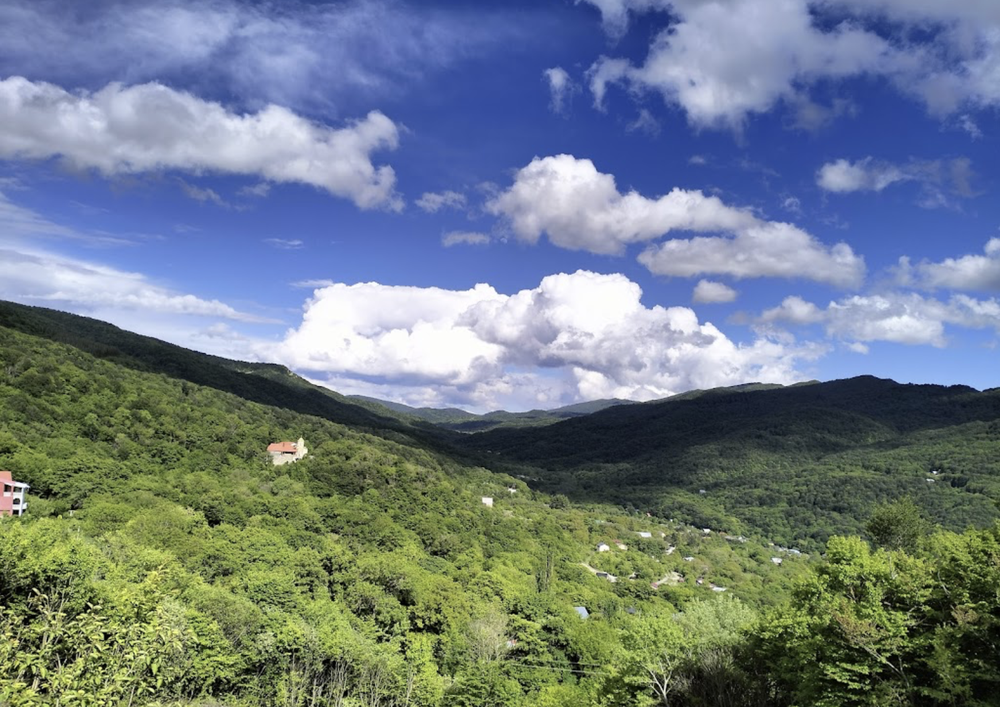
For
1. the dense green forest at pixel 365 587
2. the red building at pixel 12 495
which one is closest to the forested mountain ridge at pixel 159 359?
the dense green forest at pixel 365 587

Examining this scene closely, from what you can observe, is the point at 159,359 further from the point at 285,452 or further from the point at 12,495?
the point at 12,495

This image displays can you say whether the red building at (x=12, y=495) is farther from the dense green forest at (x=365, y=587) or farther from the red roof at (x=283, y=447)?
the red roof at (x=283, y=447)

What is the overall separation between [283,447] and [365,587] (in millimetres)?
40668

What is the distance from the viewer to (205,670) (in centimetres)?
2948

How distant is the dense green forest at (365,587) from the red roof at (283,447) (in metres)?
2.37

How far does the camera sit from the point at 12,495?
45.8m

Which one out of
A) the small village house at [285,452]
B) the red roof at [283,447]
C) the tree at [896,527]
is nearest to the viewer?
the tree at [896,527]

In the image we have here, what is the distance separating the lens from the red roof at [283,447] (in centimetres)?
8312

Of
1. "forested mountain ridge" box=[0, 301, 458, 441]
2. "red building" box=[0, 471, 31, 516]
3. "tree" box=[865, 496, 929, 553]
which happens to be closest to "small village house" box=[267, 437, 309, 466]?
"red building" box=[0, 471, 31, 516]

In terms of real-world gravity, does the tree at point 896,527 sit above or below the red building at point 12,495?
above

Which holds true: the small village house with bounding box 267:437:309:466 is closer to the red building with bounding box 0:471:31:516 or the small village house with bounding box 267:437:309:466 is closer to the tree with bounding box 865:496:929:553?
the red building with bounding box 0:471:31:516

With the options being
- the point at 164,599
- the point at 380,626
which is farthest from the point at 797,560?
the point at 164,599

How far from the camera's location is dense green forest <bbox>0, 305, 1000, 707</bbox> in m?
→ 17.8

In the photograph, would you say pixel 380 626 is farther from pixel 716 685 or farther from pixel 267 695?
pixel 716 685
